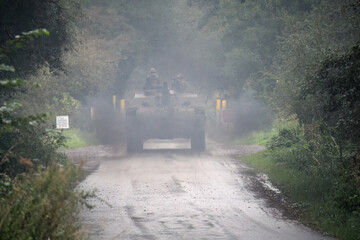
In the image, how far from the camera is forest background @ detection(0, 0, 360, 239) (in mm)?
5844

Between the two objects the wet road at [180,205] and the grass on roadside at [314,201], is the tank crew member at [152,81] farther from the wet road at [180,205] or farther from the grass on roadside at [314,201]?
the grass on roadside at [314,201]

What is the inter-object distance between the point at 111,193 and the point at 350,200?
16.9 feet

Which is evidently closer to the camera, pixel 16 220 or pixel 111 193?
pixel 16 220

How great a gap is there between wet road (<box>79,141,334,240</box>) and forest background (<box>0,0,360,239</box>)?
2.72 ft

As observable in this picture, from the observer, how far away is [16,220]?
16.3ft

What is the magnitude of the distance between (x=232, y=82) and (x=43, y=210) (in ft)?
104

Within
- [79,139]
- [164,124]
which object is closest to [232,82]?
[79,139]

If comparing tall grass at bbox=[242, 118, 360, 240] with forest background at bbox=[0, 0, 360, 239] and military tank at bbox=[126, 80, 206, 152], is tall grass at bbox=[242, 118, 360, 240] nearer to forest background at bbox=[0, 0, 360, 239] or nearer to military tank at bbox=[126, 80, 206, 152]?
forest background at bbox=[0, 0, 360, 239]

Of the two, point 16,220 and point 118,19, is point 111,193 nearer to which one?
point 16,220

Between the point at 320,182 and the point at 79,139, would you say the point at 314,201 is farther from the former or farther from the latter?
the point at 79,139

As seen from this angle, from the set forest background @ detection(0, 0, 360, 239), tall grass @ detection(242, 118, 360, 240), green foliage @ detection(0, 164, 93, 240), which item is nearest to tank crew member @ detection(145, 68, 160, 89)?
forest background @ detection(0, 0, 360, 239)

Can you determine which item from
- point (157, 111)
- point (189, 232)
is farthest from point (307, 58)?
point (189, 232)

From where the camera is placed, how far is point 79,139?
26.0 meters

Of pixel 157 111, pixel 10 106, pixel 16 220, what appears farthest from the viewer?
pixel 157 111
